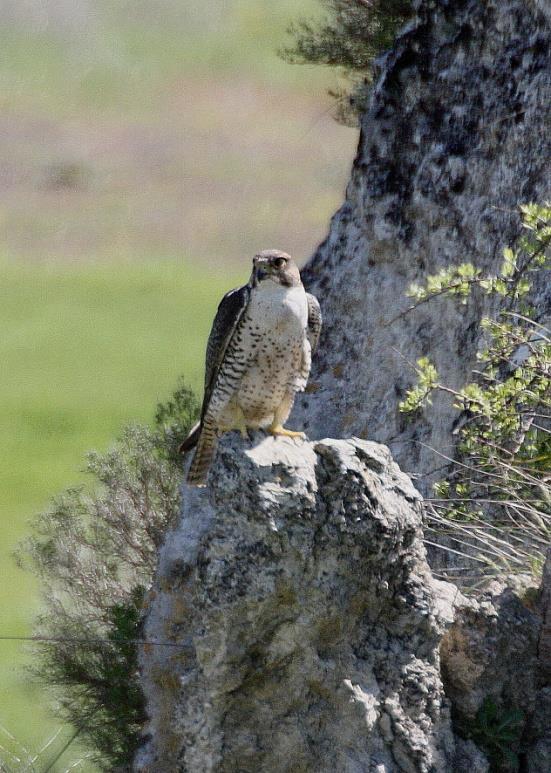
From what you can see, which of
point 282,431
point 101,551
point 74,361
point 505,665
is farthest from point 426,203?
point 74,361

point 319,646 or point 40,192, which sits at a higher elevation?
point 40,192

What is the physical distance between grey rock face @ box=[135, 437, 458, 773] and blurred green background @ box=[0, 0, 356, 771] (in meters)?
6.00

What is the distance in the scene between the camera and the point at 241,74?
44.4m

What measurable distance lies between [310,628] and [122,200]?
32807mm

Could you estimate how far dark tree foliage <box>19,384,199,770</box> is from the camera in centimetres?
865

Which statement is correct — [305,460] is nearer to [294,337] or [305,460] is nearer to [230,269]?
[294,337]

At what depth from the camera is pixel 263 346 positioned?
622 cm

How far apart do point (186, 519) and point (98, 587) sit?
8.14ft

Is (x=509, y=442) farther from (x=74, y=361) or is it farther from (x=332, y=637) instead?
(x=74, y=361)

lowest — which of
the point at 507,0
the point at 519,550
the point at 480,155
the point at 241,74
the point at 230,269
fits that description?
the point at 519,550

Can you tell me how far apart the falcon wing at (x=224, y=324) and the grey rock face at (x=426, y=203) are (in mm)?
1646

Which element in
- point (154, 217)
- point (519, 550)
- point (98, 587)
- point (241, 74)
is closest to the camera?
point (519, 550)

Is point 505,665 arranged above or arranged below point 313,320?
below

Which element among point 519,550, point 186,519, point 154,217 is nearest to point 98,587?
point 186,519
